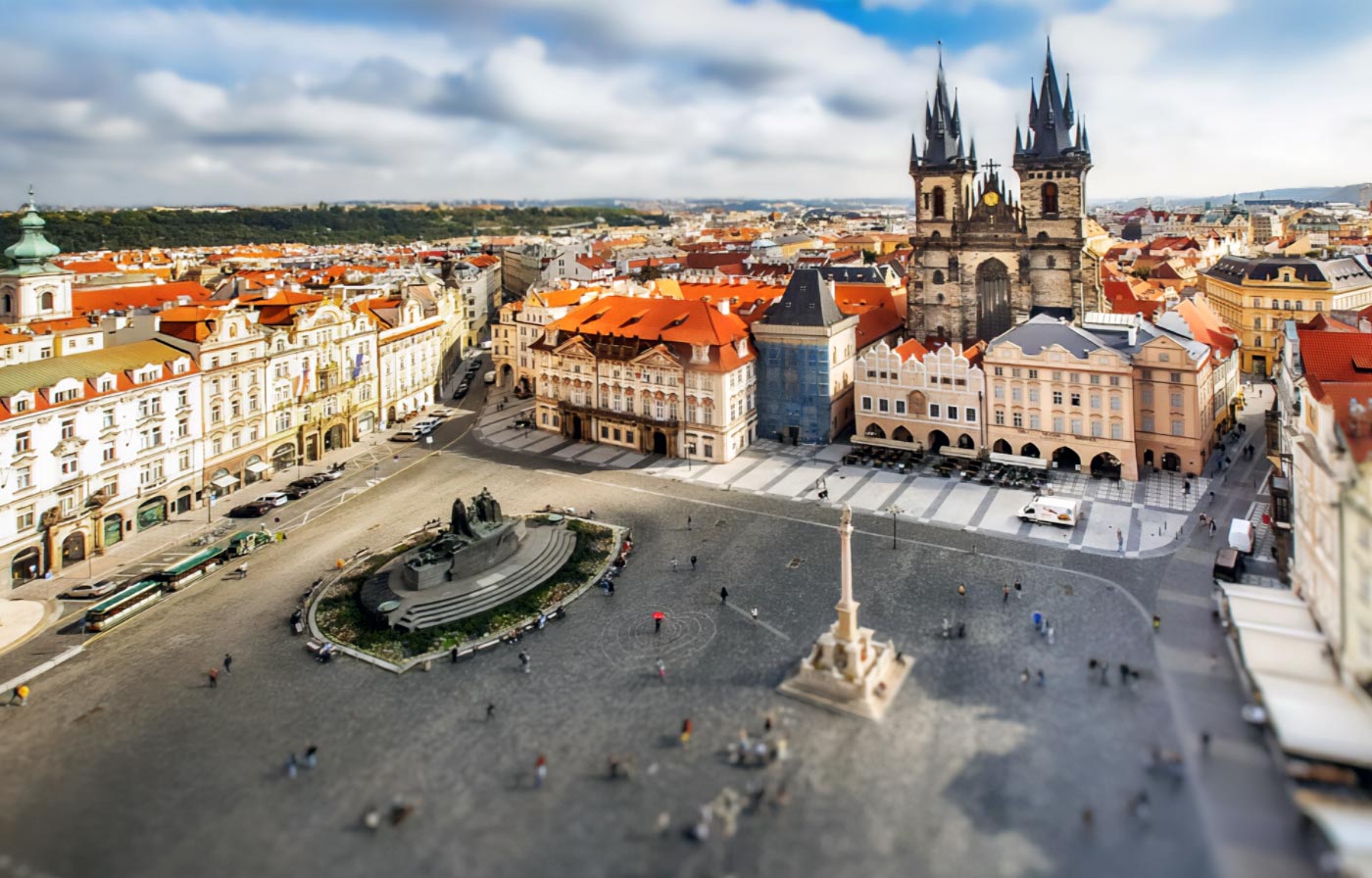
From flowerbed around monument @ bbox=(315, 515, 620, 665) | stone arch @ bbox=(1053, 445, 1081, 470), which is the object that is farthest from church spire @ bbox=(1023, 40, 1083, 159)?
flowerbed around monument @ bbox=(315, 515, 620, 665)

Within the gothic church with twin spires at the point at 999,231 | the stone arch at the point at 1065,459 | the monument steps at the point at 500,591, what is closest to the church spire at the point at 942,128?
the gothic church with twin spires at the point at 999,231

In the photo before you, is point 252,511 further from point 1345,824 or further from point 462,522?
point 1345,824

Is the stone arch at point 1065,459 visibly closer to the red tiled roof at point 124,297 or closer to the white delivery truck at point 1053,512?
the white delivery truck at point 1053,512

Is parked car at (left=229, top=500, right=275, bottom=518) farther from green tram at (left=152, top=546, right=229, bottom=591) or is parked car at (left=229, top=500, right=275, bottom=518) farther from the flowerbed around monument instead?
the flowerbed around monument

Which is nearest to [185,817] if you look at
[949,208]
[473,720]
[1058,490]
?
[473,720]

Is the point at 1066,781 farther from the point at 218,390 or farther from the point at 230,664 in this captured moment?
the point at 218,390

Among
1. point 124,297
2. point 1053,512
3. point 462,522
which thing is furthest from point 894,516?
point 124,297
